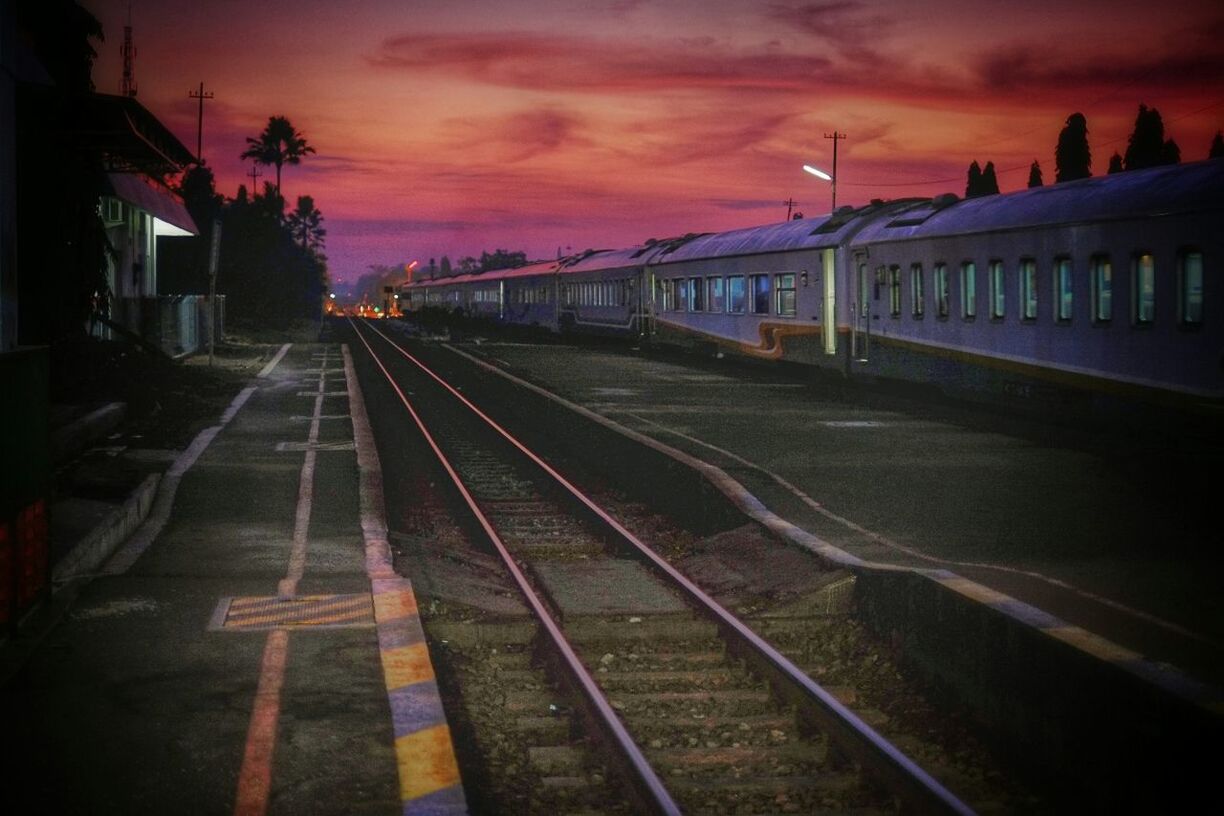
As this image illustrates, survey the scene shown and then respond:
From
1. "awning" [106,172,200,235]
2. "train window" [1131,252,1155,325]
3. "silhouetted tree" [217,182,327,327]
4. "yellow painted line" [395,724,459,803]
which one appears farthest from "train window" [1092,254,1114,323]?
"silhouetted tree" [217,182,327,327]

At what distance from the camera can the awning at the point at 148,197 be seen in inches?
1104

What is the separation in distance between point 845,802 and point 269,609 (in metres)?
4.29

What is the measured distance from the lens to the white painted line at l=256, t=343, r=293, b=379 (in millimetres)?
34134

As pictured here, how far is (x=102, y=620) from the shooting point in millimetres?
8516

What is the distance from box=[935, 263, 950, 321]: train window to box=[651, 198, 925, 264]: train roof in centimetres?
461

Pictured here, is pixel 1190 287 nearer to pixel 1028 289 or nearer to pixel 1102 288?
pixel 1102 288

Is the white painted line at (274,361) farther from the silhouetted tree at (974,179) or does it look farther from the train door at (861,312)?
the silhouetted tree at (974,179)

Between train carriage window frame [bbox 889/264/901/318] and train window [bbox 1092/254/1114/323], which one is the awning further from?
train window [bbox 1092/254/1114/323]

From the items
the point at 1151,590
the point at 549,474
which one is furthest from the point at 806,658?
the point at 549,474

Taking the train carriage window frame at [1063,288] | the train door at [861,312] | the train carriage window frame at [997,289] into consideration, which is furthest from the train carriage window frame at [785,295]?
the train carriage window frame at [1063,288]

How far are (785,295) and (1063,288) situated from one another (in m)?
12.2

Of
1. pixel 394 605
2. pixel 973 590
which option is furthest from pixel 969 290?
pixel 394 605

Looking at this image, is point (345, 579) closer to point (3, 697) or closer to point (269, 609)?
point (269, 609)

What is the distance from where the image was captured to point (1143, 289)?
16250 mm
